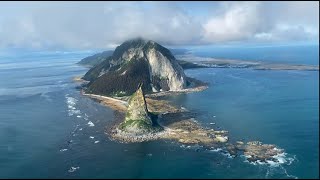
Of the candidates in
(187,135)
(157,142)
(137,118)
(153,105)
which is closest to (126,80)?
(153,105)

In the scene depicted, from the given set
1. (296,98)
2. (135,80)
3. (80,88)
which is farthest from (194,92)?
(80,88)

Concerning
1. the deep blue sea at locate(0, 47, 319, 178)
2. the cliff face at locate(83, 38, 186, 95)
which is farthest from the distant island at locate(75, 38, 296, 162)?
the deep blue sea at locate(0, 47, 319, 178)

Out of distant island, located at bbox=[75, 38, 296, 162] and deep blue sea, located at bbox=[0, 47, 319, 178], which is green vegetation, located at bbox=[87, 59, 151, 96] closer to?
distant island, located at bbox=[75, 38, 296, 162]

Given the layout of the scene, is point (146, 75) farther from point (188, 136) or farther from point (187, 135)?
point (188, 136)

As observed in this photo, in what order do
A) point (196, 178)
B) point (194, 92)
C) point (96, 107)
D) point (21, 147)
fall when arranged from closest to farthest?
point (196, 178)
point (21, 147)
point (96, 107)
point (194, 92)

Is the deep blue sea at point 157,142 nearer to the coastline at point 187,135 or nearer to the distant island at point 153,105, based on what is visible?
the coastline at point 187,135

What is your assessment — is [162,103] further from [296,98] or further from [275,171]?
[275,171]
